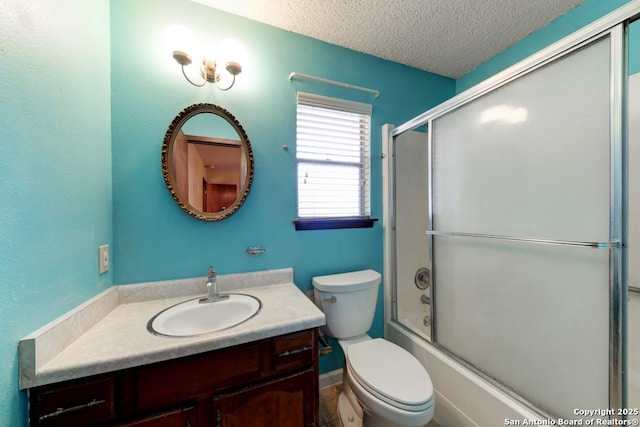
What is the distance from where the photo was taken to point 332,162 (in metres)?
1.60

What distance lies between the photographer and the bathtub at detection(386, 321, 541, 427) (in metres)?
1.06

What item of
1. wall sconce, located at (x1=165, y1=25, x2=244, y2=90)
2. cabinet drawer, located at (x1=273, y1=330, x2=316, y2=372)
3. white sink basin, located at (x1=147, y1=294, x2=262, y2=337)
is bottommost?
cabinet drawer, located at (x1=273, y1=330, x2=316, y2=372)

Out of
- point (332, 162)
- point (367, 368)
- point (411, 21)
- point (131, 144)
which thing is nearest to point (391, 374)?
point (367, 368)

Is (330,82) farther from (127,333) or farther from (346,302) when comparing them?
(127,333)

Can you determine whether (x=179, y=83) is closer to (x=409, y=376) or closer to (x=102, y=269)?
(x=102, y=269)

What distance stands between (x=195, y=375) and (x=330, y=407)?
103cm

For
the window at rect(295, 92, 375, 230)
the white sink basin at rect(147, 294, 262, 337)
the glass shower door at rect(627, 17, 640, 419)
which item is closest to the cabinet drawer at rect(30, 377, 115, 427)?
the white sink basin at rect(147, 294, 262, 337)

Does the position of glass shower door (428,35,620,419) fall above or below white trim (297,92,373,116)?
below

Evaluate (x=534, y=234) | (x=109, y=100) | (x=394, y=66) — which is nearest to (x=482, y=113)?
(x=534, y=234)

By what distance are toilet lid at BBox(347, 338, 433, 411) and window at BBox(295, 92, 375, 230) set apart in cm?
78

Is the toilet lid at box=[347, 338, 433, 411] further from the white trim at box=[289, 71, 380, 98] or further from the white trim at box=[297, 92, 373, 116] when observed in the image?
the white trim at box=[289, 71, 380, 98]

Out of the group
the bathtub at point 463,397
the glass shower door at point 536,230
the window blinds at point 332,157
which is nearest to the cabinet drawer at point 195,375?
the window blinds at point 332,157

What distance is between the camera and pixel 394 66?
1.80 meters

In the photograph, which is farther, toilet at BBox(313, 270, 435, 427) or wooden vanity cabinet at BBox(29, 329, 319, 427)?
toilet at BBox(313, 270, 435, 427)
